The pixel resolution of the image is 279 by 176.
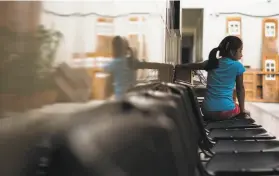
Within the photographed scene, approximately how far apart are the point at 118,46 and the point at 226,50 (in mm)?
2564

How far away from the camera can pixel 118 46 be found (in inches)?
34.5

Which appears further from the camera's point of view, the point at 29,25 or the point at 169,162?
the point at 169,162

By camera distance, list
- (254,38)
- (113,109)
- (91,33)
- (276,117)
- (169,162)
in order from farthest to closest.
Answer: (254,38), (276,117), (169,162), (113,109), (91,33)

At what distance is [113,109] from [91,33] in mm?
205

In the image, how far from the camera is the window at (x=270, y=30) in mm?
10833

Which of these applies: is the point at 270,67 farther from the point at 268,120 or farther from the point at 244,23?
the point at 268,120

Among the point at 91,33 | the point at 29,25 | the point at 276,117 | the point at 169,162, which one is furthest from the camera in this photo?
the point at 276,117

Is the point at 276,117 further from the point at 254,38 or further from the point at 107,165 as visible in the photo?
the point at 107,165

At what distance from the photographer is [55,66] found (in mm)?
500

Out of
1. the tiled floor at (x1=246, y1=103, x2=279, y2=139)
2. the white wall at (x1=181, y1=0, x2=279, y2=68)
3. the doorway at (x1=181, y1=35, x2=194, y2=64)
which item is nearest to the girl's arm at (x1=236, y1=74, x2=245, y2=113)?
the tiled floor at (x1=246, y1=103, x2=279, y2=139)

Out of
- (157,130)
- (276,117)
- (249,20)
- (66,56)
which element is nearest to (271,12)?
(249,20)

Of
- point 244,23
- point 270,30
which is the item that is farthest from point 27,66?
point 244,23

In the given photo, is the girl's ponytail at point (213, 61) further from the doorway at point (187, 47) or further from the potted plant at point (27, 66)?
the doorway at point (187, 47)

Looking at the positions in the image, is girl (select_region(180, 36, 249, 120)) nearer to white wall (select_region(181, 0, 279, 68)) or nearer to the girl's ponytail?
the girl's ponytail
